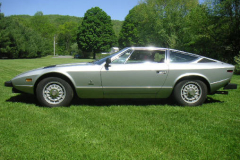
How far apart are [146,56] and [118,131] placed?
230 cm

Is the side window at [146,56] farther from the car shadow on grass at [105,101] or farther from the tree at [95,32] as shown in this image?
the tree at [95,32]

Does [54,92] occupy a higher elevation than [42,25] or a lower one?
lower

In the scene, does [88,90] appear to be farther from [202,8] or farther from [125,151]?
[202,8]

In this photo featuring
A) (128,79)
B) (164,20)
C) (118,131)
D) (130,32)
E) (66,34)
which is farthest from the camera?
(66,34)

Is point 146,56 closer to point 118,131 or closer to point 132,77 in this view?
point 132,77

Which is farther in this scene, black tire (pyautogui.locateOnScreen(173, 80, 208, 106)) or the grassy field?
black tire (pyautogui.locateOnScreen(173, 80, 208, 106))

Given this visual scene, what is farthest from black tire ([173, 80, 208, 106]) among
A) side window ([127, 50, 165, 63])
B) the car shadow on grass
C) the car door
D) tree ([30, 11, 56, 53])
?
tree ([30, 11, 56, 53])

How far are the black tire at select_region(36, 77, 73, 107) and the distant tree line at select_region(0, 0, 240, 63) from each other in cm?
1451

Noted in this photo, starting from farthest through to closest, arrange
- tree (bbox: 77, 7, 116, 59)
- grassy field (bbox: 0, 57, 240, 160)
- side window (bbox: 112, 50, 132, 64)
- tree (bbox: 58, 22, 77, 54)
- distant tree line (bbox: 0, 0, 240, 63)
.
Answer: tree (bbox: 58, 22, 77, 54) < tree (bbox: 77, 7, 116, 59) < distant tree line (bbox: 0, 0, 240, 63) < side window (bbox: 112, 50, 132, 64) < grassy field (bbox: 0, 57, 240, 160)

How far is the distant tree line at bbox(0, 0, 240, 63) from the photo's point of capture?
1934 cm

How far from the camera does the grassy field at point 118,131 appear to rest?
2840mm

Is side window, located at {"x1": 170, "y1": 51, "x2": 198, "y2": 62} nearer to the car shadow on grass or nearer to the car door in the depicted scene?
the car door

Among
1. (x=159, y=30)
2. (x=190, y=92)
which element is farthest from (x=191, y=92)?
(x=159, y=30)

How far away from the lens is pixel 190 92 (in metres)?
5.18
